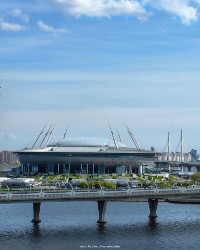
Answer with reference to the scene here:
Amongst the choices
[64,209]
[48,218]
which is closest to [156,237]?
[48,218]

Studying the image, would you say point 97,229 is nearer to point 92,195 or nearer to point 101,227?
point 101,227

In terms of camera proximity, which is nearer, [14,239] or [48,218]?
[14,239]

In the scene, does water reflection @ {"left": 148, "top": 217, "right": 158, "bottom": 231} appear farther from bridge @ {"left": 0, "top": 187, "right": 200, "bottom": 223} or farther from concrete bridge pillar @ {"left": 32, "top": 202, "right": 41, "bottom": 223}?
concrete bridge pillar @ {"left": 32, "top": 202, "right": 41, "bottom": 223}

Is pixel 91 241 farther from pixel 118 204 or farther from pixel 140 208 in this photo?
pixel 118 204

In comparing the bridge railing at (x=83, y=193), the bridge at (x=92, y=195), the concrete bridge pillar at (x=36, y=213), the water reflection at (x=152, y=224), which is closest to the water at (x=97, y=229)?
the water reflection at (x=152, y=224)

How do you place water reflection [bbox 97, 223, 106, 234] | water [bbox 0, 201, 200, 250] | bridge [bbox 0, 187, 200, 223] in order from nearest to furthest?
water [bbox 0, 201, 200, 250] → water reflection [bbox 97, 223, 106, 234] → bridge [bbox 0, 187, 200, 223]

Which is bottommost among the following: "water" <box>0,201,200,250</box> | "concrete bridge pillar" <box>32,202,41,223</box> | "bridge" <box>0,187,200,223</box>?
"water" <box>0,201,200,250</box>

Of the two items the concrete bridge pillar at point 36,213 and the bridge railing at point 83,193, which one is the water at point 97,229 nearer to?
the concrete bridge pillar at point 36,213

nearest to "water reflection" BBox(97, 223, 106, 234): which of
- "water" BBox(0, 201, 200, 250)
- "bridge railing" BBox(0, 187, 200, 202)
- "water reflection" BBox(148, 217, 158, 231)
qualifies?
"water" BBox(0, 201, 200, 250)

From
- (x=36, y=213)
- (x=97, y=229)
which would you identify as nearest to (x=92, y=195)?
(x=97, y=229)

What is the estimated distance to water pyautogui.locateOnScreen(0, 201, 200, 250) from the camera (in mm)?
68250

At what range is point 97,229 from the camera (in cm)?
7931

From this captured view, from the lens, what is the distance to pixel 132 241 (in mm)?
70125

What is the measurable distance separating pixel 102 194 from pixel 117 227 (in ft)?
23.0
